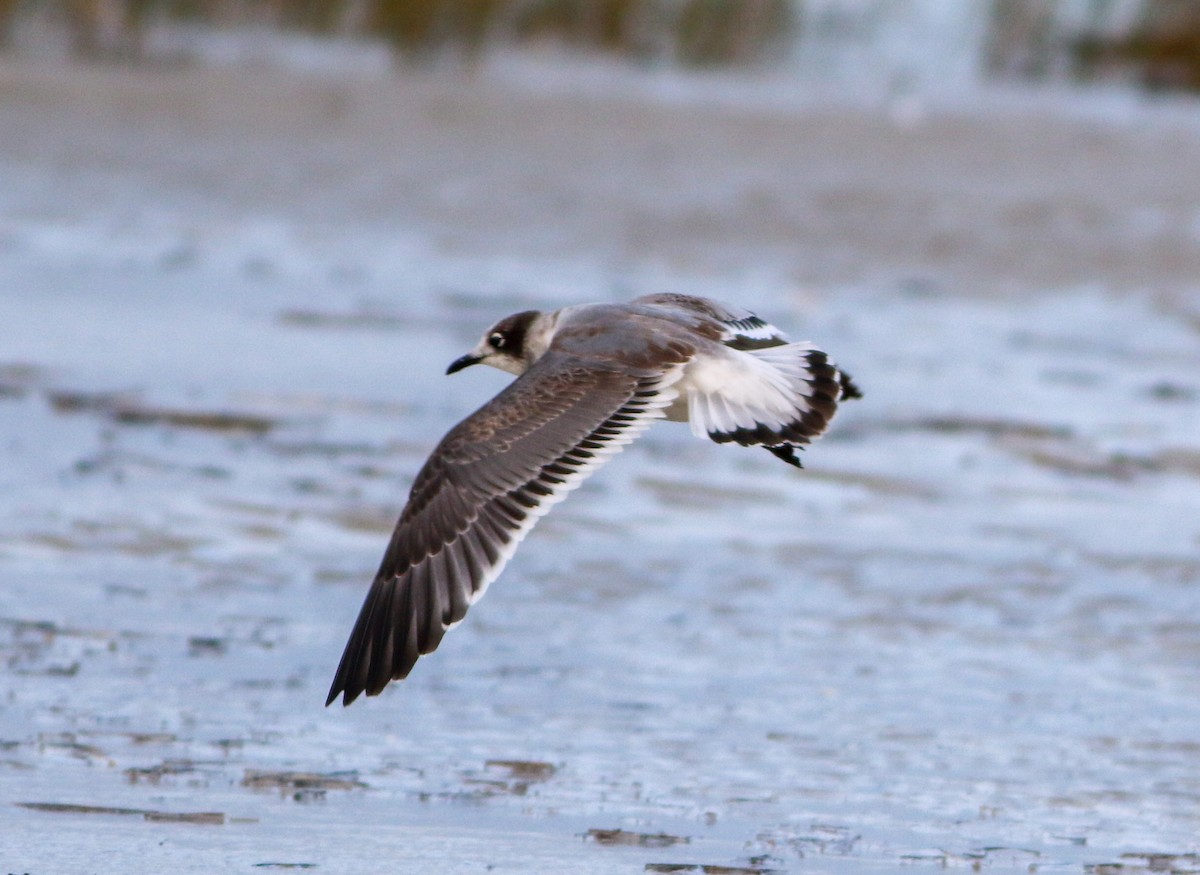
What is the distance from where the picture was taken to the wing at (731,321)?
220 inches

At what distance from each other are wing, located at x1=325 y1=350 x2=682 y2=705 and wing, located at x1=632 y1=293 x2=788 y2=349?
52 centimetres

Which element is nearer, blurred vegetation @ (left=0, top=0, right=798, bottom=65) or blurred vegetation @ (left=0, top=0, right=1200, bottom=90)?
blurred vegetation @ (left=0, top=0, right=798, bottom=65)

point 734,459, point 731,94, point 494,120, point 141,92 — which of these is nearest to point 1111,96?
point 731,94

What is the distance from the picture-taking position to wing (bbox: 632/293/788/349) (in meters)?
5.58

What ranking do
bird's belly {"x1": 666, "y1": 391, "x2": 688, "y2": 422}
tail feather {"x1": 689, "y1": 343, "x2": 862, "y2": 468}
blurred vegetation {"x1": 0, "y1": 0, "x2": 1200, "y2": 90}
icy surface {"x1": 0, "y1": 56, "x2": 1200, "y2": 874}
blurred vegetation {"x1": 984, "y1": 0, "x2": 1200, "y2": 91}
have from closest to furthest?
icy surface {"x1": 0, "y1": 56, "x2": 1200, "y2": 874} < tail feather {"x1": 689, "y1": 343, "x2": 862, "y2": 468} < bird's belly {"x1": 666, "y1": 391, "x2": 688, "y2": 422} < blurred vegetation {"x1": 0, "y1": 0, "x2": 1200, "y2": 90} < blurred vegetation {"x1": 984, "y1": 0, "x2": 1200, "y2": 91}

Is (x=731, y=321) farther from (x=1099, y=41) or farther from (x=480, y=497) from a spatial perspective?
(x=1099, y=41)

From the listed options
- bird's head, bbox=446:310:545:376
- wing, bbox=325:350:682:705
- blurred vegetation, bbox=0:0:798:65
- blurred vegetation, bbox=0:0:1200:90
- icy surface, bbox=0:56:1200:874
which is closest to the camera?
icy surface, bbox=0:56:1200:874

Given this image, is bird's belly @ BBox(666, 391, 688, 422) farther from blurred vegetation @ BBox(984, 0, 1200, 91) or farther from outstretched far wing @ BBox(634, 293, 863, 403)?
blurred vegetation @ BBox(984, 0, 1200, 91)

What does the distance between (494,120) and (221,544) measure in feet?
40.8

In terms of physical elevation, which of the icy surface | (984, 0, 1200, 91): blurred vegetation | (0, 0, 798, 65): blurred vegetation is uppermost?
(984, 0, 1200, 91): blurred vegetation

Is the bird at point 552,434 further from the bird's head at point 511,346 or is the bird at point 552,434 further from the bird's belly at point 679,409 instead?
the bird's head at point 511,346

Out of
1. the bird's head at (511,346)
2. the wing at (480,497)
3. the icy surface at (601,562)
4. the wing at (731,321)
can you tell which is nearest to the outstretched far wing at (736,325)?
the wing at (731,321)

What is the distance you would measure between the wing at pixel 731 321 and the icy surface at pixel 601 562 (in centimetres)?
88

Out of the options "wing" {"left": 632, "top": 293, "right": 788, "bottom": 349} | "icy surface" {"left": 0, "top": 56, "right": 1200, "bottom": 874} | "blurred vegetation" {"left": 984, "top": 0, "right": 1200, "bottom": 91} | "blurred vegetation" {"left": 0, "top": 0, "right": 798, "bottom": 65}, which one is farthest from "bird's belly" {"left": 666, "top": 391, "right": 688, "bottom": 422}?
"blurred vegetation" {"left": 984, "top": 0, "right": 1200, "bottom": 91}
